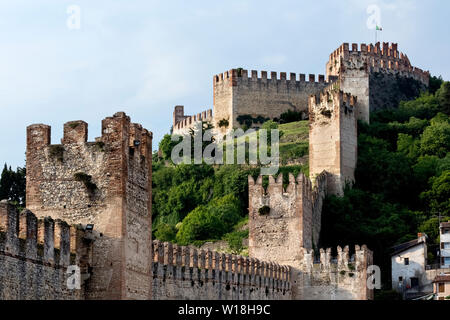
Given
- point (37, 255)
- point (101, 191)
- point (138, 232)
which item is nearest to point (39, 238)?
point (37, 255)

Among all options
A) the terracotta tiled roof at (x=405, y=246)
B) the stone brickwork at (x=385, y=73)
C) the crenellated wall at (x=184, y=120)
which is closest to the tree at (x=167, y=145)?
the crenellated wall at (x=184, y=120)

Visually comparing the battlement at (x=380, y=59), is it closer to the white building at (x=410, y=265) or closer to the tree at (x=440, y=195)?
the tree at (x=440, y=195)

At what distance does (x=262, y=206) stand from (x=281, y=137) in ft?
83.1

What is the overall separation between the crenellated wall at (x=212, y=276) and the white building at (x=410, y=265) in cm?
1141

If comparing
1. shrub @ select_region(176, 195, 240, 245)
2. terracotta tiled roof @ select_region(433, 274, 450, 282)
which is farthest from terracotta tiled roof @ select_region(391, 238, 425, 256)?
shrub @ select_region(176, 195, 240, 245)

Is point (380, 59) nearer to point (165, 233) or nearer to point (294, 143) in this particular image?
point (294, 143)

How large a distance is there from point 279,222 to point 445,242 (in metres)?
13.8

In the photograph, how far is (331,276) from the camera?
62906mm

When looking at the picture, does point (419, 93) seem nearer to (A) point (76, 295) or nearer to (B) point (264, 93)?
(B) point (264, 93)

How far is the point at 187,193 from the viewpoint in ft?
288

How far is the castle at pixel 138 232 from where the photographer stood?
1406 inches

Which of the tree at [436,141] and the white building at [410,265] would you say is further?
the tree at [436,141]
